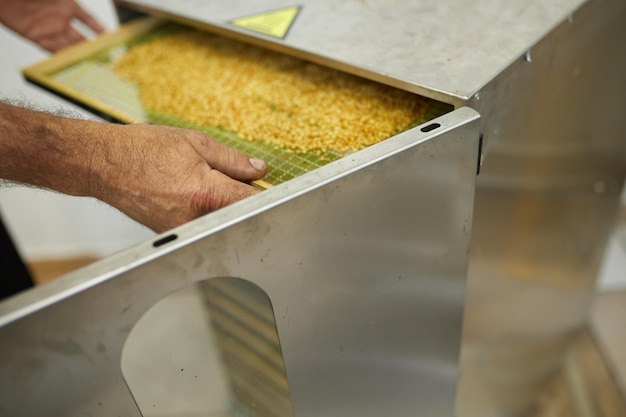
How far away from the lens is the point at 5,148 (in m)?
0.71

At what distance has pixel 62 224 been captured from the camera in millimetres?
1966

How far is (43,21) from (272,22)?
0.63 metres

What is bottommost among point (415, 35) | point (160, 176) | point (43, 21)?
point (160, 176)

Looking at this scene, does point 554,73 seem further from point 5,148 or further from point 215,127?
point 5,148

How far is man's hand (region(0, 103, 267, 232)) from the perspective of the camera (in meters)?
0.66

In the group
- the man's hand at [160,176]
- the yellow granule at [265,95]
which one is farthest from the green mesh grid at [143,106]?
the man's hand at [160,176]

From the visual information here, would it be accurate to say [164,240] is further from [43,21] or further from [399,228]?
[43,21]

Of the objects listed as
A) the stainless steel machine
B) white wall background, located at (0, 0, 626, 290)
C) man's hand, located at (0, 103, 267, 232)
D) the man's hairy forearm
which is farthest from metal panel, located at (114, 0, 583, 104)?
white wall background, located at (0, 0, 626, 290)

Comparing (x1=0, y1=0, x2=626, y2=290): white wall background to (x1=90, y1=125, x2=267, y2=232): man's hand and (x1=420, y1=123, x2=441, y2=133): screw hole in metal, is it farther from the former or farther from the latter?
(x1=420, y1=123, x2=441, y2=133): screw hole in metal

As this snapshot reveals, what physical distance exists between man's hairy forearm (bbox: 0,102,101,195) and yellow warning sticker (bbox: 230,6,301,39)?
0.36 meters

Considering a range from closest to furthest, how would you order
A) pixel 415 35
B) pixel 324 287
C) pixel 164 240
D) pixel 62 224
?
pixel 164 240 < pixel 324 287 < pixel 415 35 < pixel 62 224

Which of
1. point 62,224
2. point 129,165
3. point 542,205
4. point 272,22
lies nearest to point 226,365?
point 129,165

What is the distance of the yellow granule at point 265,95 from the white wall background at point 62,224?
682 mm

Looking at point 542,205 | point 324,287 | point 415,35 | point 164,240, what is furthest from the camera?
point 542,205
